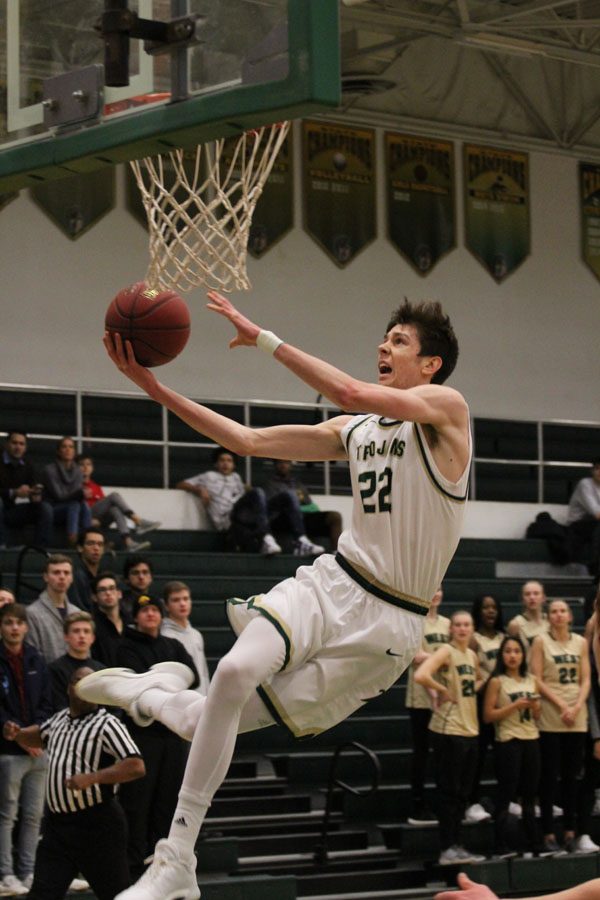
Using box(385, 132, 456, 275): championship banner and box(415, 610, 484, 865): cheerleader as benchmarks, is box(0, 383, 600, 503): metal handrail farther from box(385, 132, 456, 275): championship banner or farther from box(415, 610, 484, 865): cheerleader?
box(415, 610, 484, 865): cheerleader

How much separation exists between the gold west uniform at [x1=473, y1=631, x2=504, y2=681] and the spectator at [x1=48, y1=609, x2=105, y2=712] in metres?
3.39

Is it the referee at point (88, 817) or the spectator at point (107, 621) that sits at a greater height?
the spectator at point (107, 621)

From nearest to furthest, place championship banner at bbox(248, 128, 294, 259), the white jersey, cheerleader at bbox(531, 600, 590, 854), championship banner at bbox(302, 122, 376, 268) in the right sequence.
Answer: the white jersey → cheerleader at bbox(531, 600, 590, 854) → championship banner at bbox(248, 128, 294, 259) → championship banner at bbox(302, 122, 376, 268)

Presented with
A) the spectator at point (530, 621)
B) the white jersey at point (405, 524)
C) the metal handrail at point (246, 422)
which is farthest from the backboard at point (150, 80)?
the metal handrail at point (246, 422)

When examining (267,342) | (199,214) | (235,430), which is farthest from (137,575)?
(267,342)

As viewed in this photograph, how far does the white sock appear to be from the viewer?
210 inches

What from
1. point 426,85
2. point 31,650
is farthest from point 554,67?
point 31,650

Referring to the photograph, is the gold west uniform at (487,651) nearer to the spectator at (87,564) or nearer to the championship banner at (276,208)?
the spectator at (87,564)

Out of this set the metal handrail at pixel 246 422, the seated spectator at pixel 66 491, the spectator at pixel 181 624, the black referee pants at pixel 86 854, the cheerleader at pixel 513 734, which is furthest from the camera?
the metal handrail at pixel 246 422

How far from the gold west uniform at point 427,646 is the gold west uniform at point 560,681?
30.7 inches

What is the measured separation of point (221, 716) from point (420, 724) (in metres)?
6.67

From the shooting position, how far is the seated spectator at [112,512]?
15.1 m

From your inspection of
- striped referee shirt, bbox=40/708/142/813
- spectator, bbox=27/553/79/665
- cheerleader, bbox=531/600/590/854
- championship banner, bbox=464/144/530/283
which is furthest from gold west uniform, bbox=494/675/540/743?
championship banner, bbox=464/144/530/283

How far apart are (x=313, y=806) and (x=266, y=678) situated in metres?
7.06
